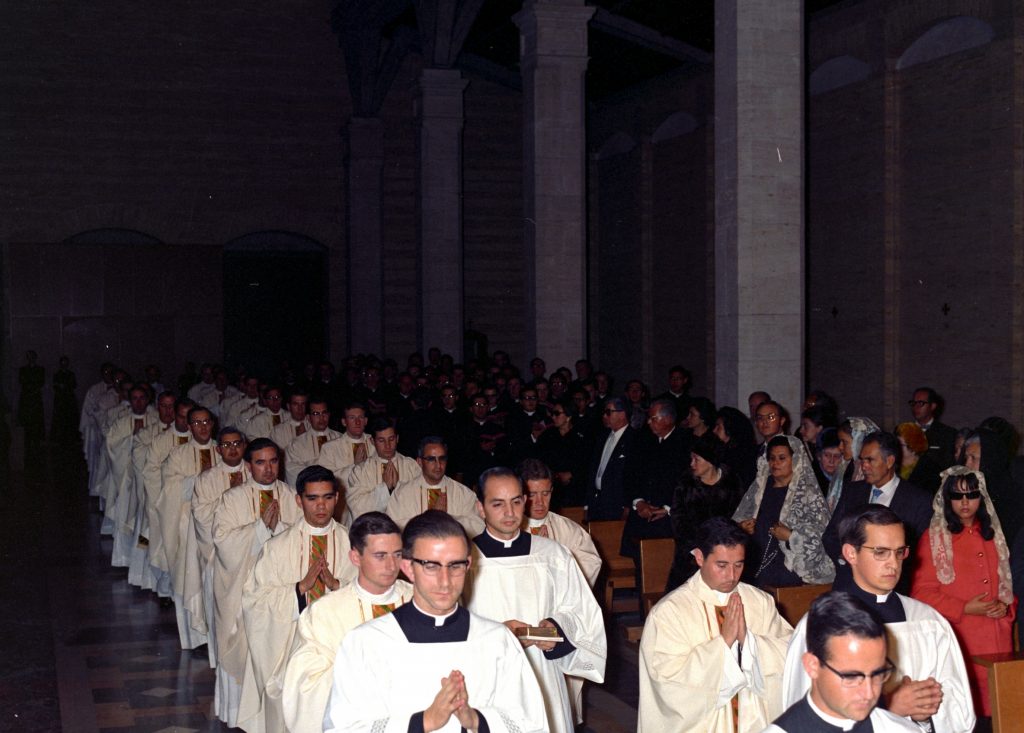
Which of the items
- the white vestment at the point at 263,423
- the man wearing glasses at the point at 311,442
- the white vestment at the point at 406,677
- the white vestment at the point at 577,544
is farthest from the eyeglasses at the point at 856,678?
the white vestment at the point at 263,423

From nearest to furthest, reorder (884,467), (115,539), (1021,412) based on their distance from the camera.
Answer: (884,467) < (115,539) < (1021,412)

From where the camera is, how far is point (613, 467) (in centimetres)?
986

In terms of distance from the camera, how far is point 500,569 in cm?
594

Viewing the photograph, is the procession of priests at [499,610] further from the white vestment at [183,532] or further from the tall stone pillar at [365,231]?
the tall stone pillar at [365,231]

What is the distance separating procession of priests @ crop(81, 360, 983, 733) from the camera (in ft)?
14.2

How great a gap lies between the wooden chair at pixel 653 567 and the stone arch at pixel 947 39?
950 centimetres

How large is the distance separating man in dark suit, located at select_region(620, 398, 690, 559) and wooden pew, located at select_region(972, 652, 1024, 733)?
360 centimetres

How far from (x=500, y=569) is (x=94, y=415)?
14.1 metres

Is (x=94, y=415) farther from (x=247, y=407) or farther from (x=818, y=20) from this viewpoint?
(x=818, y=20)

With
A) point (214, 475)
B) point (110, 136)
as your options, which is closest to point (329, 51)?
point (110, 136)

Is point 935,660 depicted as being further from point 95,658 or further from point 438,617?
point 95,658

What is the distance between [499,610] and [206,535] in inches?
138

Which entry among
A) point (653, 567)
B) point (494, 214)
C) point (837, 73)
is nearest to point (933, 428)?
point (653, 567)

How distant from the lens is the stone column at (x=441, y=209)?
20.9m
